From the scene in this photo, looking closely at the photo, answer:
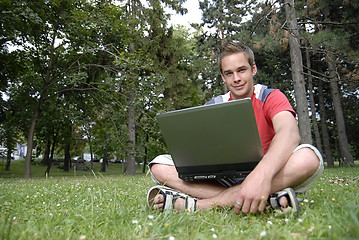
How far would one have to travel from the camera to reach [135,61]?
422 inches

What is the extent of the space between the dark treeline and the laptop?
7915 mm

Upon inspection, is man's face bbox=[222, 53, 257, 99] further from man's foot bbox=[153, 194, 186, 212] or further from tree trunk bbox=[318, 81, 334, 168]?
tree trunk bbox=[318, 81, 334, 168]

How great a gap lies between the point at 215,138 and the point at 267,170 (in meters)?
0.43

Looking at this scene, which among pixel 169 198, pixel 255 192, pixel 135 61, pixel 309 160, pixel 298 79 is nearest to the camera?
pixel 255 192

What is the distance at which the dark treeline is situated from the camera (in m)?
10.3

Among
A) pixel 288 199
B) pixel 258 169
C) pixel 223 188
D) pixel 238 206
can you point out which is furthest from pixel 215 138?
pixel 223 188

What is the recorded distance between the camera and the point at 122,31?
13602 mm

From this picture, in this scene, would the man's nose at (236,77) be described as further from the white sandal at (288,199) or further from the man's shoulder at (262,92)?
the white sandal at (288,199)

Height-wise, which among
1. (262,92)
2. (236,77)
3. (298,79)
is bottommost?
(262,92)

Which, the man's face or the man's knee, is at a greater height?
the man's face

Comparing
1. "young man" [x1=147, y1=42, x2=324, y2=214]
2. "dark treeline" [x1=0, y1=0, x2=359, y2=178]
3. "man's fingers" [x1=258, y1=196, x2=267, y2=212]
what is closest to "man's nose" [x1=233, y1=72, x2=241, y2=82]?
"young man" [x1=147, y1=42, x2=324, y2=214]

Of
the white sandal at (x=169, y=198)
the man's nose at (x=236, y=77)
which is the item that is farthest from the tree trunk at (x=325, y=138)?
the white sandal at (x=169, y=198)

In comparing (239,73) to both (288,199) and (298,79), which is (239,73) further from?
(298,79)

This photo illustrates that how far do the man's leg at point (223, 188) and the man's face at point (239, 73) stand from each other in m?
0.82
